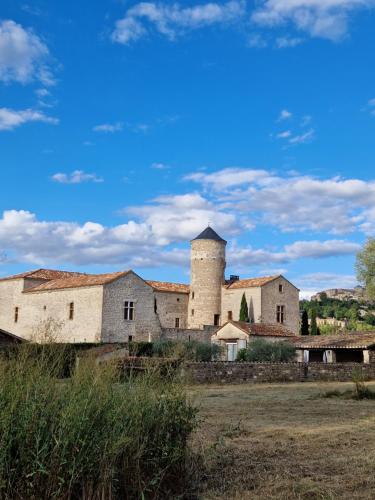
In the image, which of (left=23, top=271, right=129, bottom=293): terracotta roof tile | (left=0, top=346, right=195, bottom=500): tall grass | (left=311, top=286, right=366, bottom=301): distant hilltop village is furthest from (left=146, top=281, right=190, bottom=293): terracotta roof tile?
(left=311, top=286, right=366, bottom=301): distant hilltop village

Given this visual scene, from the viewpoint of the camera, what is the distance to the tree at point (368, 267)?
41.4 meters

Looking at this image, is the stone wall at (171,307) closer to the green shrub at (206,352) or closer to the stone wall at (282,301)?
the stone wall at (282,301)

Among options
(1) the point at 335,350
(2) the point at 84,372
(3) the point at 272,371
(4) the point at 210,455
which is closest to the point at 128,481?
(2) the point at 84,372

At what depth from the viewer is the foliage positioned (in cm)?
3266

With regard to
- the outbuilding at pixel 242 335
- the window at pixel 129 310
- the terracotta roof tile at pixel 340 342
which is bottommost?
the terracotta roof tile at pixel 340 342

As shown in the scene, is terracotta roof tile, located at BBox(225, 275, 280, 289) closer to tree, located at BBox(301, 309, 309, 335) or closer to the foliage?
tree, located at BBox(301, 309, 309, 335)

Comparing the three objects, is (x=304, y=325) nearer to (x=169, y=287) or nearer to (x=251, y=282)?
(x=251, y=282)

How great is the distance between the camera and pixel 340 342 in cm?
3375

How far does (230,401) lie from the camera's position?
16.1m

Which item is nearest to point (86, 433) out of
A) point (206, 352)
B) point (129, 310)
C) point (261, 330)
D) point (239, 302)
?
point (206, 352)

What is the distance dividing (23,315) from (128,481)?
147 feet

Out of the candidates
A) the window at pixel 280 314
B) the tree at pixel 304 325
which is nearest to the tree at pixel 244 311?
the window at pixel 280 314

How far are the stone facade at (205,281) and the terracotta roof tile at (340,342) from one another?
14960mm

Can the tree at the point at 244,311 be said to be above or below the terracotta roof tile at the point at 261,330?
above
